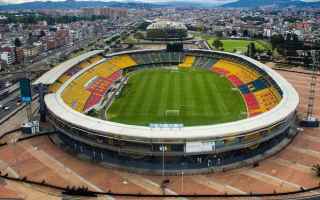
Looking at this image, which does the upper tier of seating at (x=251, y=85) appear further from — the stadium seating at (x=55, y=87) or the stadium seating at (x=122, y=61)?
the stadium seating at (x=55, y=87)

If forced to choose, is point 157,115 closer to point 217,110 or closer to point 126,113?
point 126,113

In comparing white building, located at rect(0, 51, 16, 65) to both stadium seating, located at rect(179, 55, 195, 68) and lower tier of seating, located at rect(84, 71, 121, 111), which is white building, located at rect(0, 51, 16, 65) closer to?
lower tier of seating, located at rect(84, 71, 121, 111)

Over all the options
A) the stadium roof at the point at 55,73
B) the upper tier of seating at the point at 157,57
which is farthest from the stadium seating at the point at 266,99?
the upper tier of seating at the point at 157,57

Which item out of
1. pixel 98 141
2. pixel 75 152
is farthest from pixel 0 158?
pixel 98 141

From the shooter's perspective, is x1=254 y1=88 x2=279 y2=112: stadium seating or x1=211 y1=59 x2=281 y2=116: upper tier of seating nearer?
x1=254 y1=88 x2=279 y2=112: stadium seating

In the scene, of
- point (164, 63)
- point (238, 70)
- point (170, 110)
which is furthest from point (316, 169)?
point (164, 63)

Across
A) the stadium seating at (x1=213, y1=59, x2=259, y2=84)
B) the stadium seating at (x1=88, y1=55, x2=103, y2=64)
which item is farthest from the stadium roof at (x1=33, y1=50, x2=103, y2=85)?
the stadium seating at (x1=213, y1=59, x2=259, y2=84)
